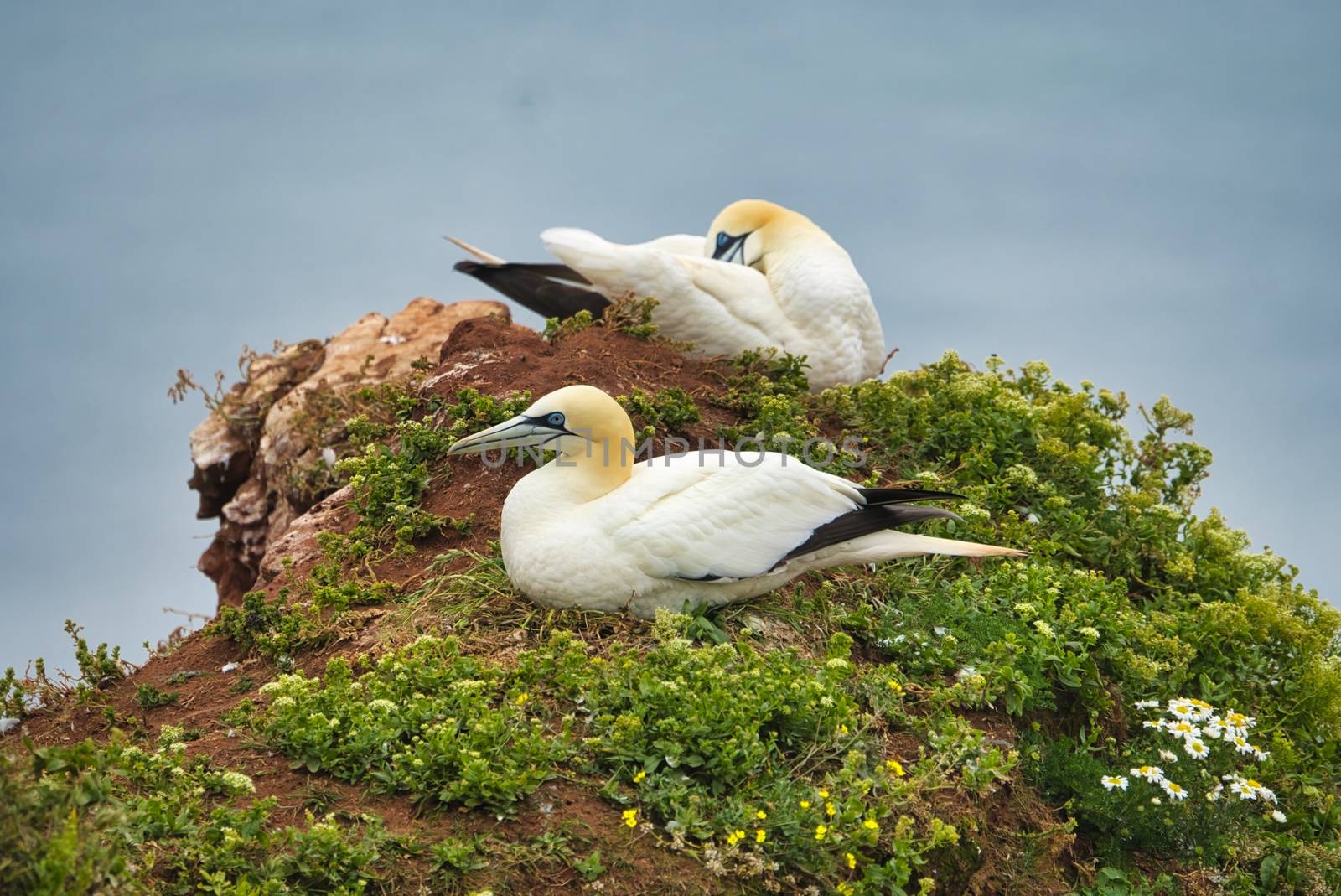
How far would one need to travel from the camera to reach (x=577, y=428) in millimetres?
6652

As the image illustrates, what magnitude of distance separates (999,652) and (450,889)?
323 cm

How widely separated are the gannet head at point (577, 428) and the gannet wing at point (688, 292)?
3.56 meters

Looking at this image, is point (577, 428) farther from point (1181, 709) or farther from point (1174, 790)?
point (1181, 709)

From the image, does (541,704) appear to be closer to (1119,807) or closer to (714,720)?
(714,720)

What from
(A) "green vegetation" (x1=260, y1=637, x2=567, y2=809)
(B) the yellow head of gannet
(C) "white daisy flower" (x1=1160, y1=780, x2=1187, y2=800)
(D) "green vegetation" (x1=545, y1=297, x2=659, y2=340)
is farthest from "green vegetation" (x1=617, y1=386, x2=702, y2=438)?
(C) "white daisy flower" (x1=1160, y1=780, x2=1187, y2=800)

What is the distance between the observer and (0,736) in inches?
264

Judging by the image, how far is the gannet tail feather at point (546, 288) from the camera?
10648 mm

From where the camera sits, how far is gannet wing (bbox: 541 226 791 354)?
401 inches

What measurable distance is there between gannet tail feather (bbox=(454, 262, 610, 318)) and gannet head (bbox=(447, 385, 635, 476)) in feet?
12.7

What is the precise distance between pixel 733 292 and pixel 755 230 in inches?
50.4

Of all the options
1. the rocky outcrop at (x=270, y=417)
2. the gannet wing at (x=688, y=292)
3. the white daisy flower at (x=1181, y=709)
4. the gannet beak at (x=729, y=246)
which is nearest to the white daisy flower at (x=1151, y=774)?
the white daisy flower at (x=1181, y=709)

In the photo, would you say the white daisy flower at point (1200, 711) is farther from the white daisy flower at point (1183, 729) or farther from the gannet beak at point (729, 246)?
the gannet beak at point (729, 246)

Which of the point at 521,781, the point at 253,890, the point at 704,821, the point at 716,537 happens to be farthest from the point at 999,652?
the point at 253,890

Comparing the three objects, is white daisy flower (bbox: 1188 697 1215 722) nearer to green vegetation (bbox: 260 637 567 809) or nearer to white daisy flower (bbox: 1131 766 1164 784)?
white daisy flower (bbox: 1131 766 1164 784)
